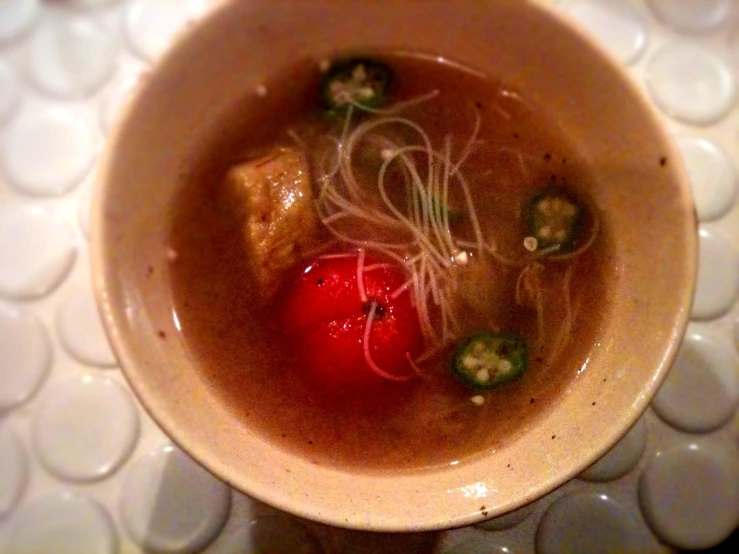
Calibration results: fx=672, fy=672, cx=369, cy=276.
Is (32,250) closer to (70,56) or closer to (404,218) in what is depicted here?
(70,56)

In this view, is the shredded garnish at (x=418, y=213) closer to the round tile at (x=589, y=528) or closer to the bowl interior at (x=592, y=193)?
the bowl interior at (x=592, y=193)

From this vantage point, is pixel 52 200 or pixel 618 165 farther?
pixel 52 200

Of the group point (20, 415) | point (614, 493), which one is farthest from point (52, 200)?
point (614, 493)

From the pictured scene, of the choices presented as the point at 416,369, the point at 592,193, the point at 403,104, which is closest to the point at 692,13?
the point at 592,193

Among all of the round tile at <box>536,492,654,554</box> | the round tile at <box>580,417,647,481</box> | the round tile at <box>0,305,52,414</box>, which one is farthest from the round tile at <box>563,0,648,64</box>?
the round tile at <box>0,305,52,414</box>

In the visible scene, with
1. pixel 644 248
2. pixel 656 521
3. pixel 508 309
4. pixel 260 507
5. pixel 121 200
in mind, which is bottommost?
pixel 656 521

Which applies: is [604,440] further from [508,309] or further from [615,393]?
[508,309]
